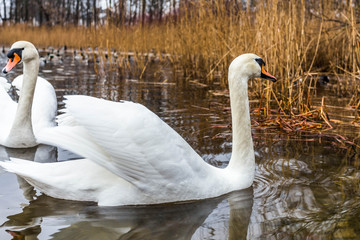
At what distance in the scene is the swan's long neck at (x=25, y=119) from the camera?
4.44m

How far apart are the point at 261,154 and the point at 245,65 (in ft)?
3.51

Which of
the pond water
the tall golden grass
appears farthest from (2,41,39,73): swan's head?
the tall golden grass

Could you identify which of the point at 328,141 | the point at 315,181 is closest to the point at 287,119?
the point at 328,141

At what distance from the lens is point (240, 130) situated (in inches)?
135

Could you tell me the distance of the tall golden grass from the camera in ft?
19.3

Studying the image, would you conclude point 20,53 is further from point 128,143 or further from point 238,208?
point 238,208

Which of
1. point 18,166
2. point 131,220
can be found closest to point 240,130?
point 131,220

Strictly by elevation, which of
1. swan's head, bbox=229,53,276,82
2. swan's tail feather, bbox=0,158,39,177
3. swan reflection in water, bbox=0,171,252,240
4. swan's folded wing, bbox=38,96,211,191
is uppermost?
swan's head, bbox=229,53,276,82

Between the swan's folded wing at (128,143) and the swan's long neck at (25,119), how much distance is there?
1.68 m

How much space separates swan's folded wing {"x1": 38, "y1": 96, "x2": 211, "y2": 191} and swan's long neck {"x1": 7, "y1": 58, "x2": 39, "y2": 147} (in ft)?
5.51

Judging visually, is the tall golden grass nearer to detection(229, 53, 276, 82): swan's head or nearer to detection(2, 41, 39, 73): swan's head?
detection(229, 53, 276, 82): swan's head

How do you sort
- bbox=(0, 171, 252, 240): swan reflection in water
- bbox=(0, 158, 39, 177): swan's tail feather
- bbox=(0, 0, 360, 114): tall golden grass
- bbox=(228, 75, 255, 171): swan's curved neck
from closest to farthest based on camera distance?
bbox=(0, 171, 252, 240): swan reflection in water, bbox=(0, 158, 39, 177): swan's tail feather, bbox=(228, 75, 255, 171): swan's curved neck, bbox=(0, 0, 360, 114): tall golden grass

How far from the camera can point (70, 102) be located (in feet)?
9.47

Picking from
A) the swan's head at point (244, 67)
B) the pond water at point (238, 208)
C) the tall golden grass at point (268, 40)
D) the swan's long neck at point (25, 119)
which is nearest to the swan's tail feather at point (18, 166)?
the pond water at point (238, 208)
